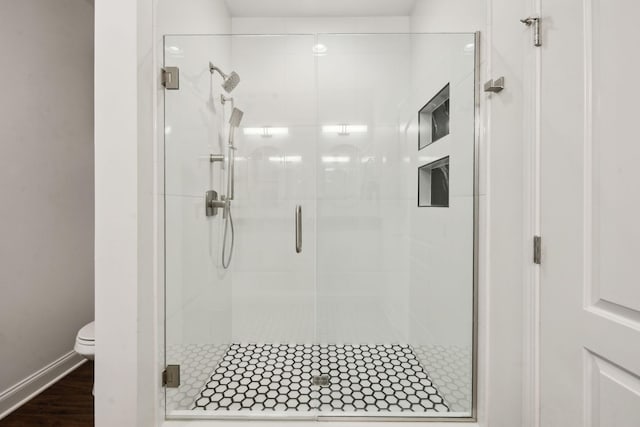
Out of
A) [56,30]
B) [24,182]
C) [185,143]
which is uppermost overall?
[56,30]

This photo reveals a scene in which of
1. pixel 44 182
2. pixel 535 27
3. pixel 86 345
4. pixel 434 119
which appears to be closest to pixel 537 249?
pixel 535 27

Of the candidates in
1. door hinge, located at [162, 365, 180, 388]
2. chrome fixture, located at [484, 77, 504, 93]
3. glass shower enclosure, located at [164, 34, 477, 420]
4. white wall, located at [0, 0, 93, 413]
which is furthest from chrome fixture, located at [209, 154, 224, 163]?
chrome fixture, located at [484, 77, 504, 93]

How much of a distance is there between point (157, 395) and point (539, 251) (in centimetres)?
162

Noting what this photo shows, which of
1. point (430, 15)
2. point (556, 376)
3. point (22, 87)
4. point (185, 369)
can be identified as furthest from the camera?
point (430, 15)

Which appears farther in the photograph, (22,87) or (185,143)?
(22,87)

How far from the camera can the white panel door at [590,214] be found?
0.80 m

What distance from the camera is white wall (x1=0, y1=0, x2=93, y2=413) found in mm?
1711

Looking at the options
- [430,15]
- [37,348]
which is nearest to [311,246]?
[430,15]

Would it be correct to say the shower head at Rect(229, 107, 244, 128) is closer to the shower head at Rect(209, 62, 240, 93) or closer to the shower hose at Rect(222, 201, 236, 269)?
the shower head at Rect(209, 62, 240, 93)

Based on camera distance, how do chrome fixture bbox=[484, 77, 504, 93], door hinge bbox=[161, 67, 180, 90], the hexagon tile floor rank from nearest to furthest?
chrome fixture bbox=[484, 77, 504, 93]
door hinge bbox=[161, 67, 180, 90]
the hexagon tile floor

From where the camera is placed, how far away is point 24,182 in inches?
70.7

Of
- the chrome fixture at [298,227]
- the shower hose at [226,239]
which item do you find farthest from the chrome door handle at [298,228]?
the shower hose at [226,239]

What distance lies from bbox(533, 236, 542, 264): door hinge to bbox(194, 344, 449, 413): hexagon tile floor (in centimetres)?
80

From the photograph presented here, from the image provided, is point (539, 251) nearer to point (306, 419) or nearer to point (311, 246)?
point (311, 246)
